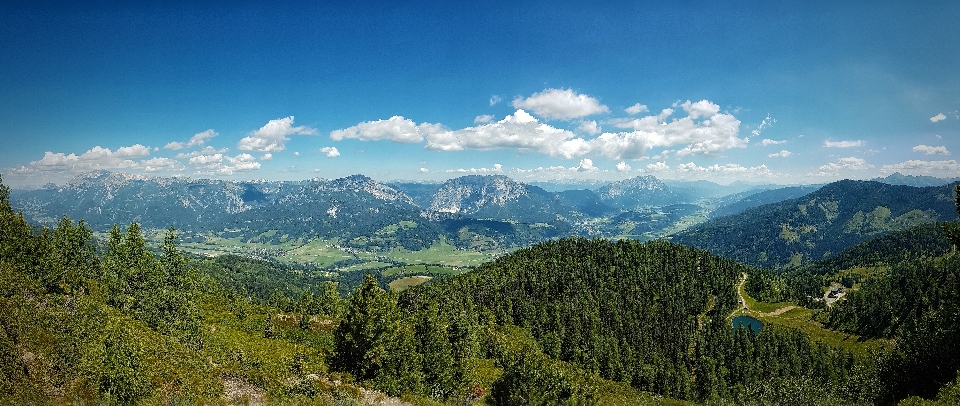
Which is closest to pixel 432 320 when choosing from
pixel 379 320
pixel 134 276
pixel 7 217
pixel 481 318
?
pixel 379 320

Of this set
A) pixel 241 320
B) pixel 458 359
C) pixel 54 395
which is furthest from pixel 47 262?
pixel 458 359

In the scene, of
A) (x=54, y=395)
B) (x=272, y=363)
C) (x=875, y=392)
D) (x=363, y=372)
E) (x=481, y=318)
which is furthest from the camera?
(x=481, y=318)

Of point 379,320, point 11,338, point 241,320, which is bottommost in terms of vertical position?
point 241,320

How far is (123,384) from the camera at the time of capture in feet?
96.5

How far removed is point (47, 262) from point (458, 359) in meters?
66.0

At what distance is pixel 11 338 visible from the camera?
31.7m

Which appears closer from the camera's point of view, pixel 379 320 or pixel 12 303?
pixel 12 303

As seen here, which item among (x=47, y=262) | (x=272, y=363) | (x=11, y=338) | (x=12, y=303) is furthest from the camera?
(x=47, y=262)

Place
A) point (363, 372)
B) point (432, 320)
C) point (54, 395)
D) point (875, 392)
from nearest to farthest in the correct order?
point (54, 395) < point (363, 372) < point (432, 320) < point (875, 392)

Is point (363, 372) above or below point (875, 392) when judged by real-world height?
above

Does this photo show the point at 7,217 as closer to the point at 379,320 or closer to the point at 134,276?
the point at 134,276

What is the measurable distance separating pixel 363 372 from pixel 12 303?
32329mm

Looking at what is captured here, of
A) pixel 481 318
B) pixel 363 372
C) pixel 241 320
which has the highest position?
pixel 363 372

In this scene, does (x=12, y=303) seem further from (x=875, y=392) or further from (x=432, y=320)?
(x=875, y=392)
